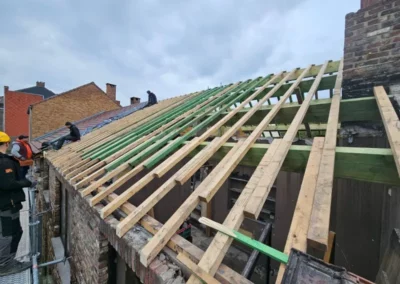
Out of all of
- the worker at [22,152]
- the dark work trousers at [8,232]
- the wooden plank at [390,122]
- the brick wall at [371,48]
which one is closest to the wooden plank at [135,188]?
the wooden plank at [390,122]

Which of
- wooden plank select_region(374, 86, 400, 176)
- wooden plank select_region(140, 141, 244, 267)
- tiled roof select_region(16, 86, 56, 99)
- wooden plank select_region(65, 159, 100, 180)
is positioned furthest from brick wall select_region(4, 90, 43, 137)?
wooden plank select_region(374, 86, 400, 176)

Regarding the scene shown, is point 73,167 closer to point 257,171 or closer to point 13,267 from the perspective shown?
point 13,267

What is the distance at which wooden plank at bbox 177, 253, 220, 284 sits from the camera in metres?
1.17

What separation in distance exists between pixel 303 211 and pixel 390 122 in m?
1.45

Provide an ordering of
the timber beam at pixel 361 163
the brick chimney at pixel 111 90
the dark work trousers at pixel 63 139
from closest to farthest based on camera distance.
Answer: the timber beam at pixel 361 163, the dark work trousers at pixel 63 139, the brick chimney at pixel 111 90

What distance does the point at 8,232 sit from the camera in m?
3.38

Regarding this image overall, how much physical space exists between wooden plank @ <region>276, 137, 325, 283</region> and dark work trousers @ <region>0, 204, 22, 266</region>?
4.21 meters

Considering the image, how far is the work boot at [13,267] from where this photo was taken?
→ 332cm

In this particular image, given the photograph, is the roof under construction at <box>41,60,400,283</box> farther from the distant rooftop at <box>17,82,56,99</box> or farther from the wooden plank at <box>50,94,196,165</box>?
the distant rooftop at <box>17,82,56,99</box>

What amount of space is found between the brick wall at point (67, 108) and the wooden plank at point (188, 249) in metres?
15.6

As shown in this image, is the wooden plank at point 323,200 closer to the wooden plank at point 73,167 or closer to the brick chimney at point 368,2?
the brick chimney at point 368,2

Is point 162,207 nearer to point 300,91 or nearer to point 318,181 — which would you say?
point 300,91

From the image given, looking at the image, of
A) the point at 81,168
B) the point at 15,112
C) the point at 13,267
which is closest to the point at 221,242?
the point at 81,168

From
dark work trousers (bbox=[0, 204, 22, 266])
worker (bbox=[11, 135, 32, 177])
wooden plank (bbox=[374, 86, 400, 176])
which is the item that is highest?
wooden plank (bbox=[374, 86, 400, 176])
